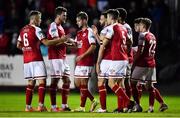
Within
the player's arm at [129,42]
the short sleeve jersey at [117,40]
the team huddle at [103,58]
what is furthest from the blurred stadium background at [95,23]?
the short sleeve jersey at [117,40]

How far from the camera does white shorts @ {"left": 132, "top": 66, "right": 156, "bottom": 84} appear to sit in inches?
722

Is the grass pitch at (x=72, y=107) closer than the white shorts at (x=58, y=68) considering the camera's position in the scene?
Yes

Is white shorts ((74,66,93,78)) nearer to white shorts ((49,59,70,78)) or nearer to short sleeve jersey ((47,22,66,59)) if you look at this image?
white shorts ((49,59,70,78))

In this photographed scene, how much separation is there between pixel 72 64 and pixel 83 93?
7397mm

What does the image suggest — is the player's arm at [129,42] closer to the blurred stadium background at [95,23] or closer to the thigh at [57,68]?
the thigh at [57,68]

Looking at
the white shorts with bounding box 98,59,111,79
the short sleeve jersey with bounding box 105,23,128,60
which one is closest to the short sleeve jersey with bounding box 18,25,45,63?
the white shorts with bounding box 98,59,111,79

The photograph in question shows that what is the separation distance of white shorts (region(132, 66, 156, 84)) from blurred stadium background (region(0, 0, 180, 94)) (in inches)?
312

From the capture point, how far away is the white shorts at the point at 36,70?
18.3 m

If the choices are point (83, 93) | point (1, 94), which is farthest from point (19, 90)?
point (83, 93)

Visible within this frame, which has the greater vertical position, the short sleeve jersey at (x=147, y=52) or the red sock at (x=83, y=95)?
the short sleeve jersey at (x=147, y=52)

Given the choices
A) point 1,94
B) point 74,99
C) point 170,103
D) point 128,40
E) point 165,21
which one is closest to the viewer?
point 128,40

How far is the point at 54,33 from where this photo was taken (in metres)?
18.5

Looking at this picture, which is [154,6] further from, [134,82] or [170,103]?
[134,82]

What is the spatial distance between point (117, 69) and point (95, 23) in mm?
9382
